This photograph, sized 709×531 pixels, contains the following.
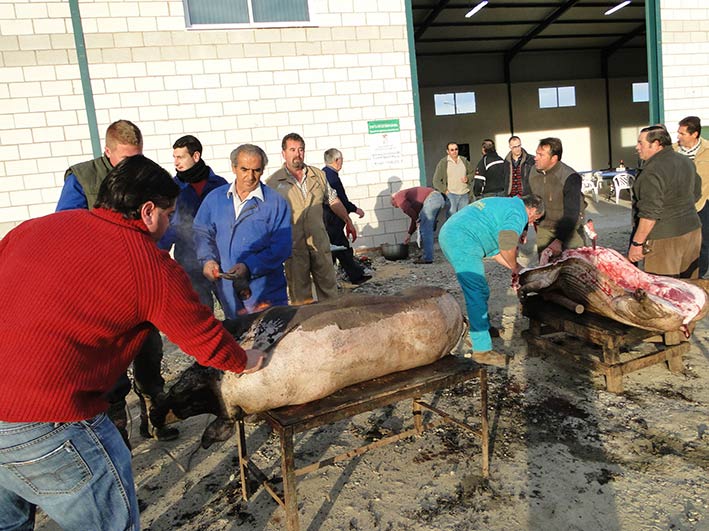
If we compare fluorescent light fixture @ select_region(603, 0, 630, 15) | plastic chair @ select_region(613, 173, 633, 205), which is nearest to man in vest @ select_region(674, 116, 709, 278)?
plastic chair @ select_region(613, 173, 633, 205)

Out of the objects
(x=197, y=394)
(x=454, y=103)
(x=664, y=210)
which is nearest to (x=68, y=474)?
(x=197, y=394)

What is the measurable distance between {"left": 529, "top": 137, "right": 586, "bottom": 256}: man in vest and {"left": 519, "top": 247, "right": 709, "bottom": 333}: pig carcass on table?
29.4 inches

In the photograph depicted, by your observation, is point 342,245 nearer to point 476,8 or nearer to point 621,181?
point 476,8

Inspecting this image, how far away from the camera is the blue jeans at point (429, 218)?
8031mm

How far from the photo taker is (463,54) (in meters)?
17.6

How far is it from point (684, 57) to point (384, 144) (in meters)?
6.37

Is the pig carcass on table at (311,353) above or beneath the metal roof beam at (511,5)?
beneath

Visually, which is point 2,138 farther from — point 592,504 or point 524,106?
point 524,106

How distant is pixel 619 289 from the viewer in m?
3.80

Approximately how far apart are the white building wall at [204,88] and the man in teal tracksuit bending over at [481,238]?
4.98m

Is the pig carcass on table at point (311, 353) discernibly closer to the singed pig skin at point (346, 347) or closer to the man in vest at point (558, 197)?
the singed pig skin at point (346, 347)

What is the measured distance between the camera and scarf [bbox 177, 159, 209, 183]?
378 centimetres

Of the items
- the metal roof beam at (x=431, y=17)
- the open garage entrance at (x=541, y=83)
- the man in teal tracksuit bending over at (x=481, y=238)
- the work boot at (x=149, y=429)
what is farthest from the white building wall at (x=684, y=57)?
the work boot at (x=149, y=429)

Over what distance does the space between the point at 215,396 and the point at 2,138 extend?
679 cm
